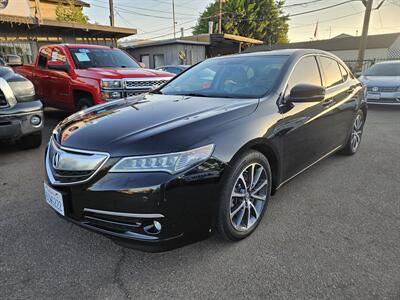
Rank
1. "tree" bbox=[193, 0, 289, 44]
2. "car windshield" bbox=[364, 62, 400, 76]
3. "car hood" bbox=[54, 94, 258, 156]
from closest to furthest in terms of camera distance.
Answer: "car hood" bbox=[54, 94, 258, 156] < "car windshield" bbox=[364, 62, 400, 76] < "tree" bbox=[193, 0, 289, 44]

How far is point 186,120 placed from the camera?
7.13 feet

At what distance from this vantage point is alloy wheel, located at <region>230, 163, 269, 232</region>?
7.58 feet

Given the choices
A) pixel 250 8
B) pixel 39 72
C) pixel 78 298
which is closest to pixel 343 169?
pixel 78 298

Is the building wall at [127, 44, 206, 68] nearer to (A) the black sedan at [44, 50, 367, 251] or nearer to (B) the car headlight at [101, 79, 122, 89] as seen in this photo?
(B) the car headlight at [101, 79, 122, 89]

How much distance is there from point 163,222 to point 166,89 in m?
2.01

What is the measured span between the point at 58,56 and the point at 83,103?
148 cm

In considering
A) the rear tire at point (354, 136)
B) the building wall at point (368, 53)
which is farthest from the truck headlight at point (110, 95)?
the building wall at point (368, 53)

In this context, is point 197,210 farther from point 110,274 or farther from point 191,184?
point 110,274

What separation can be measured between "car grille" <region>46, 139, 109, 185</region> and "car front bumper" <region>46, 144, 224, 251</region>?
44 mm

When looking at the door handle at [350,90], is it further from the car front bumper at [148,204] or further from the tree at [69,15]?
the tree at [69,15]

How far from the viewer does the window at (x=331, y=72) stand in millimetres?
3573

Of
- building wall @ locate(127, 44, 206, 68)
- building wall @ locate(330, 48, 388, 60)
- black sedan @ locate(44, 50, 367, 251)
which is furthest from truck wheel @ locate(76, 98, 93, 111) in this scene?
building wall @ locate(330, 48, 388, 60)

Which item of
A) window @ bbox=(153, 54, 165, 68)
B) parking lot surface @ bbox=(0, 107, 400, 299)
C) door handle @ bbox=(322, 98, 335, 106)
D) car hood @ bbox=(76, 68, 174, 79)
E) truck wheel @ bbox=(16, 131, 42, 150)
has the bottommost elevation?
parking lot surface @ bbox=(0, 107, 400, 299)

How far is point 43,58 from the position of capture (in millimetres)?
6934
